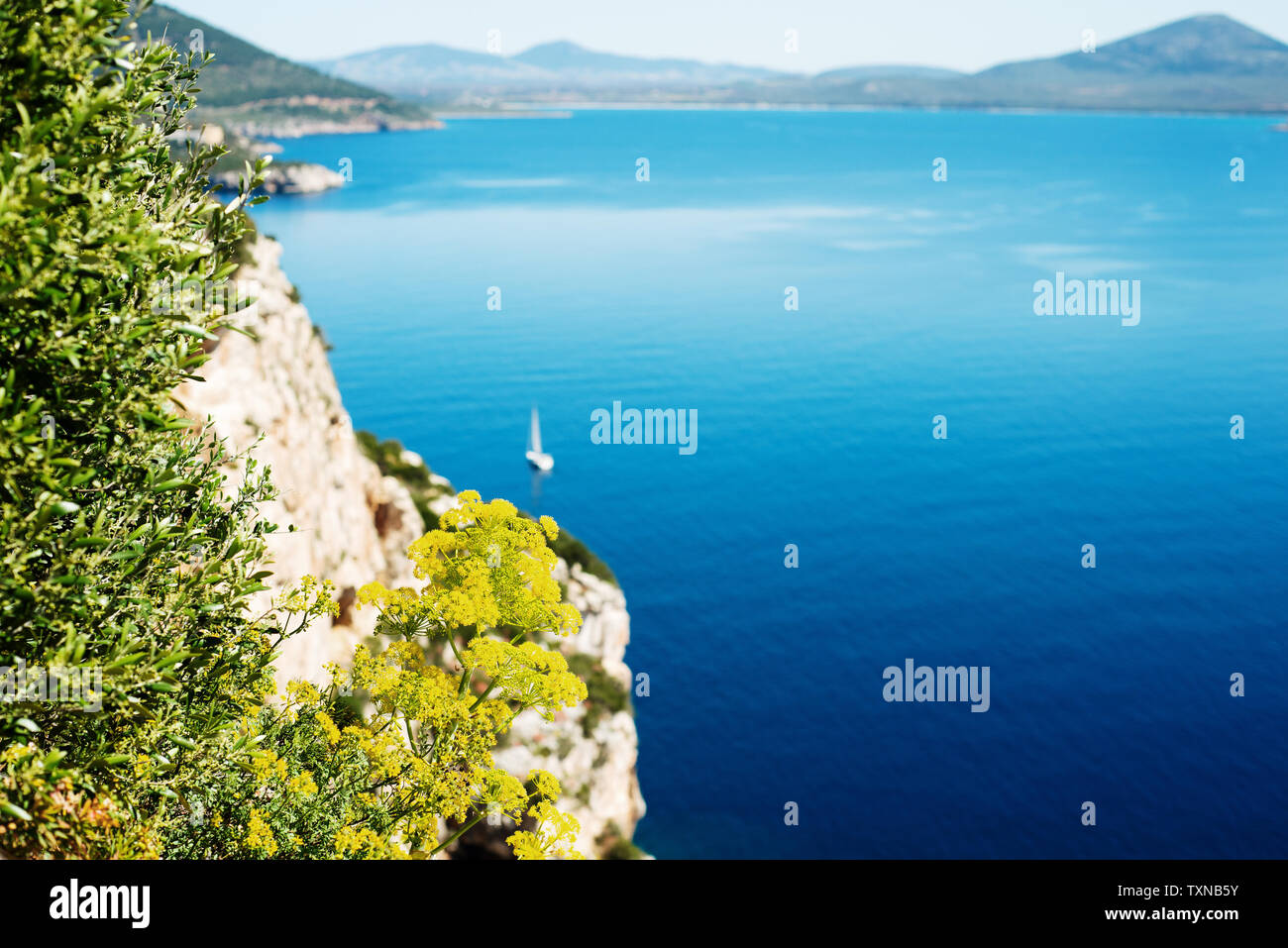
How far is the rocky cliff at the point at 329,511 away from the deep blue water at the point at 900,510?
9.25m

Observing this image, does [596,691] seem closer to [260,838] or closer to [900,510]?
[260,838]

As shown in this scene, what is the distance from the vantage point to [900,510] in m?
85.7

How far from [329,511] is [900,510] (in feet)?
189

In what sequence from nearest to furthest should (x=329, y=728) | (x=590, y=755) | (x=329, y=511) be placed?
1. (x=329, y=728)
2. (x=329, y=511)
3. (x=590, y=755)

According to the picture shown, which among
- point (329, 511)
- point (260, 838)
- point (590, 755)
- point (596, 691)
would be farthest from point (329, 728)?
point (596, 691)

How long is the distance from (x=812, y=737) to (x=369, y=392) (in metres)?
62.5

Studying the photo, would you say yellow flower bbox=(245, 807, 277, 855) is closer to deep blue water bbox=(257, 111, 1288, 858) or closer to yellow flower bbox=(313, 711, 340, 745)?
yellow flower bbox=(313, 711, 340, 745)

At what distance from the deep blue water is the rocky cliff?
30.3 feet

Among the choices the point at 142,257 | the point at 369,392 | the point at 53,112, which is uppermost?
the point at 53,112

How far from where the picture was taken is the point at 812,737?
61.8 metres

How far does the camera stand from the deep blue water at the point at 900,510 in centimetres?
5781
